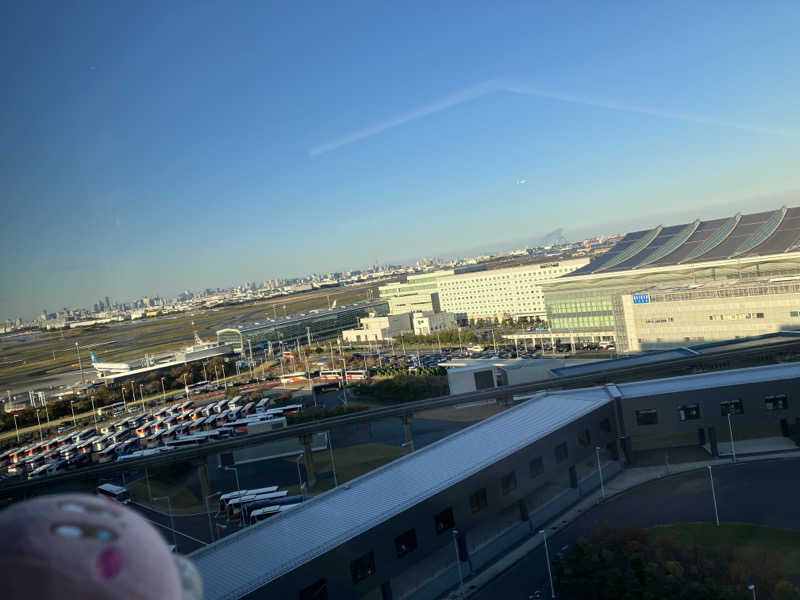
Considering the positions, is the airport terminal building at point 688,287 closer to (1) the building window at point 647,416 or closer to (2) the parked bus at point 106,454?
(1) the building window at point 647,416

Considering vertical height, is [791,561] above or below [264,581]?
below

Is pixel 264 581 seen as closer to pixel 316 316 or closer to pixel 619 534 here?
pixel 619 534

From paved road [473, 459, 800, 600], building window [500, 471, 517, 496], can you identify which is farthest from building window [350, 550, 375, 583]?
building window [500, 471, 517, 496]

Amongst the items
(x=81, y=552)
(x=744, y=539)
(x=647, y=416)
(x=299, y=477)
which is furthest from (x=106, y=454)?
(x=81, y=552)

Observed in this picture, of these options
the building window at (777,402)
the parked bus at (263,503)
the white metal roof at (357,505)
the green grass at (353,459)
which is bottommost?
the green grass at (353,459)

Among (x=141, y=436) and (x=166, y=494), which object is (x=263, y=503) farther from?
(x=141, y=436)

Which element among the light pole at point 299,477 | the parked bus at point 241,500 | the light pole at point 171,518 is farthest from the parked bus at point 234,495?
the light pole at point 171,518

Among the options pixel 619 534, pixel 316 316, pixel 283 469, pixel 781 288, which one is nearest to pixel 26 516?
pixel 619 534
